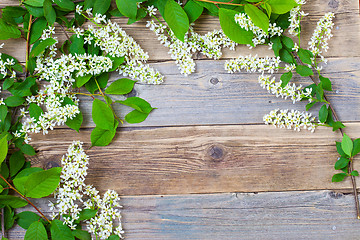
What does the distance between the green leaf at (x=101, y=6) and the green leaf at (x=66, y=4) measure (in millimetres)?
79

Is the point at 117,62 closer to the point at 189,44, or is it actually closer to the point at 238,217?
the point at 189,44

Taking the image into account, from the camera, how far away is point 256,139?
1171 mm

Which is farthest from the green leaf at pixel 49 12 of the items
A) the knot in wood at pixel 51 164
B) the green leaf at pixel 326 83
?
the green leaf at pixel 326 83

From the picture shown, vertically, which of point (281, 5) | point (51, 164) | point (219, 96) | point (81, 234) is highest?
point (281, 5)

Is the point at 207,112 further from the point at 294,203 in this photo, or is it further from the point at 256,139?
the point at 294,203

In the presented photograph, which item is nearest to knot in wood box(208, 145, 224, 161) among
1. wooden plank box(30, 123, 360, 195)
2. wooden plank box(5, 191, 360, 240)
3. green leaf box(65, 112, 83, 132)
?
A: wooden plank box(30, 123, 360, 195)

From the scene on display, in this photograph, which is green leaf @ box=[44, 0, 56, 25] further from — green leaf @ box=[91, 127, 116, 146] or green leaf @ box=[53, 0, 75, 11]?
green leaf @ box=[91, 127, 116, 146]

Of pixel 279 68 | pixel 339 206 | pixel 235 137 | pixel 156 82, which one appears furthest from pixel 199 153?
pixel 339 206

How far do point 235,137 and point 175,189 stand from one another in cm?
28

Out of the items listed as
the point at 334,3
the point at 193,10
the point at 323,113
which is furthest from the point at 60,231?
the point at 334,3

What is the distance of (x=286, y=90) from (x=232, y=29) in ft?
0.93

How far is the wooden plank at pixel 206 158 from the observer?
116cm

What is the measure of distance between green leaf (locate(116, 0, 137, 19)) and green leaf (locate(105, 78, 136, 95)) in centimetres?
22

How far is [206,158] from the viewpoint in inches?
45.9
